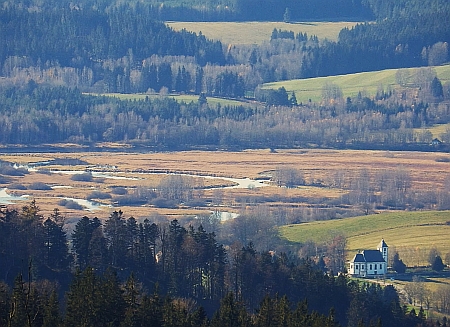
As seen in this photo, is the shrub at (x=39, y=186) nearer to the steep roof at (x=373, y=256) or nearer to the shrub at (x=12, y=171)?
the shrub at (x=12, y=171)

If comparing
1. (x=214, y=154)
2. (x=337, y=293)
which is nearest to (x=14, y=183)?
(x=214, y=154)

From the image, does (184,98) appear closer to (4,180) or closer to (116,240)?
(4,180)

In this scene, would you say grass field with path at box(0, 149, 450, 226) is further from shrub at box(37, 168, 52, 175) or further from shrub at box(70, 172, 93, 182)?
shrub at box(70, 172, 93, 182)

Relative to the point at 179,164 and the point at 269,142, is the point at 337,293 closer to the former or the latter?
the point at 179,164

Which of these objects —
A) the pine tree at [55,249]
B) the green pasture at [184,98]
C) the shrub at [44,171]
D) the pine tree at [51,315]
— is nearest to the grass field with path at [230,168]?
the shrub at [44,171]

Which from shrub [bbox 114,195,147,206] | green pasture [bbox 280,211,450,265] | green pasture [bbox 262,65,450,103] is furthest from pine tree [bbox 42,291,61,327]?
green pasture [bbox 262,65,450,103]
